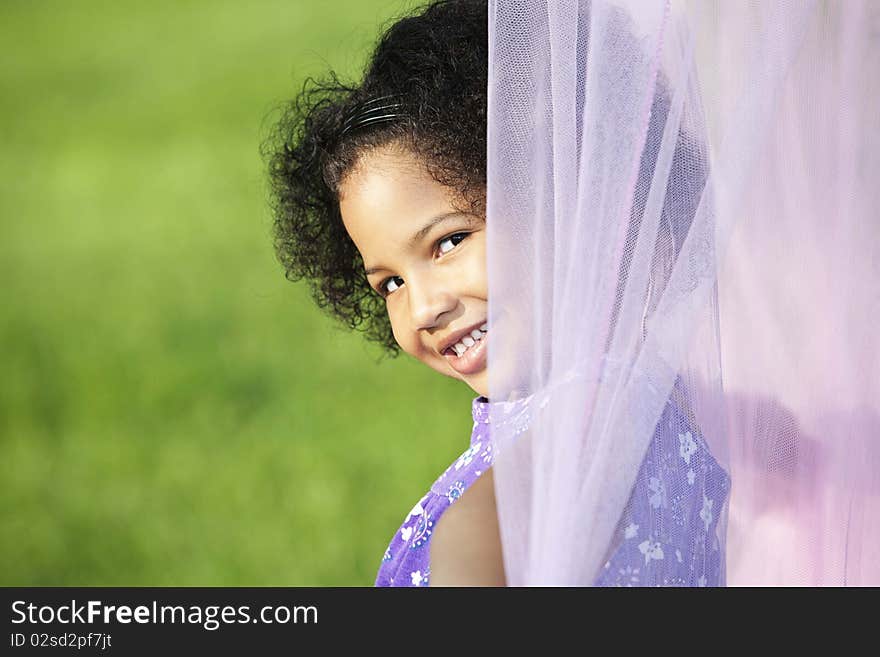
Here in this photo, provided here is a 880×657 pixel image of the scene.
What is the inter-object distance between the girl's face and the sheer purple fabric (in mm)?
313

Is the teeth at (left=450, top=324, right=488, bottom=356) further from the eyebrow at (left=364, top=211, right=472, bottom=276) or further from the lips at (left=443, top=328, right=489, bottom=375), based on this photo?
the eyebrow at (left=364, top=211, right=472, bottom=276)

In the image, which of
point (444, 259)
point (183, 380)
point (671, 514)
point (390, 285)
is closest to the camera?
point (671, 514)

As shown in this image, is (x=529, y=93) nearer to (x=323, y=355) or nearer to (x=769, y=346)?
(x=769, y=346)

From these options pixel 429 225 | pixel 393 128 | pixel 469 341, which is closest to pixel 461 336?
pixel 469 341

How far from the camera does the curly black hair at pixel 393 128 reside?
60.5 inches

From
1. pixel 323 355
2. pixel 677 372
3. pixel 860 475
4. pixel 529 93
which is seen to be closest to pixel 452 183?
pixel 529 93

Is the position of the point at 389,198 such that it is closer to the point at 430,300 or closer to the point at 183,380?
the point at 430,300

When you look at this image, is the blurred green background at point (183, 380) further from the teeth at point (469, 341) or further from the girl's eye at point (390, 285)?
the teeth at point (469, 341)

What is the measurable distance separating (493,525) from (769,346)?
0.36 m

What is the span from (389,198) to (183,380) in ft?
9.47

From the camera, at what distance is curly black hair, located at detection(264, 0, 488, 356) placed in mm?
1537

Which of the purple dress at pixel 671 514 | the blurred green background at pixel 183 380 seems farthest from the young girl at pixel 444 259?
the blurred green background at pixel 183 380

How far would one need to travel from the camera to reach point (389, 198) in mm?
1499

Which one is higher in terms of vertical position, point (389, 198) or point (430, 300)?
point (389, 198)
